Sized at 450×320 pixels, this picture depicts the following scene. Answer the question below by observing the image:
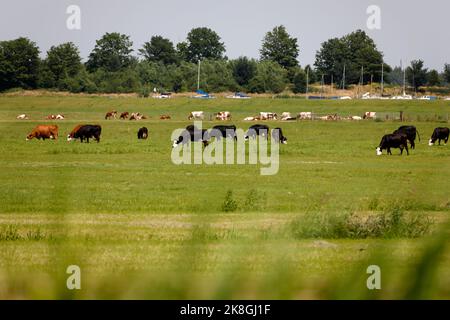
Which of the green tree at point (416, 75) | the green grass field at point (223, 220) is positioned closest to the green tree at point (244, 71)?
the green tree at point (416, 75)

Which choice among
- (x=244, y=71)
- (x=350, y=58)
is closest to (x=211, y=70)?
(x=244, y=71)

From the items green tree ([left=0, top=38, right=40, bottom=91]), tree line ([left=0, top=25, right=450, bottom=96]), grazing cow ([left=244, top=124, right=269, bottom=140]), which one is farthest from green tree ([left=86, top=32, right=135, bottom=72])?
grazing cow ([left=244, top=124, right=269, bottom=140])

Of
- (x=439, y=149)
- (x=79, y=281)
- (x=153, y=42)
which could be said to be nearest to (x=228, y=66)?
(x=153, y=42)

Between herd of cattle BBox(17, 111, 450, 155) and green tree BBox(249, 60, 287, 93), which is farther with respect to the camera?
green tree BBox(249, 60, 287, 93)

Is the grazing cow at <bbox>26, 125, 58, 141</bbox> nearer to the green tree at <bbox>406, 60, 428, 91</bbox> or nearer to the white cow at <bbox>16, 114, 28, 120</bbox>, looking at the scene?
the white cow at <bbox>16, 114, 28, 120</bbox>

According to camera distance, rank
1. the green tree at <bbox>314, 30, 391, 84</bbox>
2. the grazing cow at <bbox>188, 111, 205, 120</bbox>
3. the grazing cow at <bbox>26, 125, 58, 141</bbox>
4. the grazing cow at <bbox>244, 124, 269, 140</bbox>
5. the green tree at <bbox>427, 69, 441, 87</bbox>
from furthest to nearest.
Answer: the green tree at <bbox>427, 69, 441, 87</bbox> < the green tree at <bbox>314, 30, 391, 84</bbox> < the grazing cow at <bbox>188, 111, 205, 120</bbox> < the grazing cow at <bbox>244, 124, 269, 140</bbox> < the grazing cow at <bbox>26, 125, 58, 141</bbox>

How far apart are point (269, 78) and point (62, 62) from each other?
142 ft

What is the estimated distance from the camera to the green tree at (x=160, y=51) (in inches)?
5837

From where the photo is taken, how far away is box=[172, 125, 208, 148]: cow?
4323 centimetres

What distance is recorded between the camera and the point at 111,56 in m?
116

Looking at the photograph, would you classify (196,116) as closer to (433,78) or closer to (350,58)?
(350,58)

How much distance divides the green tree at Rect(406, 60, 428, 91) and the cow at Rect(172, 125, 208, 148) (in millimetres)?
86442
